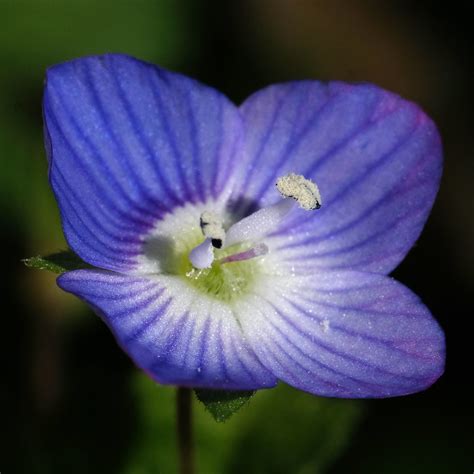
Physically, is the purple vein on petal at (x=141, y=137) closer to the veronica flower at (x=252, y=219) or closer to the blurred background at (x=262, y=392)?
the veronica flower at (x=252, y=219)

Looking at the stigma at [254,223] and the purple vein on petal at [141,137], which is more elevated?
the purple vein on petal at [141,137]

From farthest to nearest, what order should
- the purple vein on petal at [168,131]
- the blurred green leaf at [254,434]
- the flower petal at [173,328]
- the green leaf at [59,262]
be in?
the blurred green leaf at [254,434], the purple vein on petal at [168,131], the green leaf at [59,262], the flower petal at [173,328]

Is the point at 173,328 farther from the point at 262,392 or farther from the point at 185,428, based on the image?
the point at 262,392

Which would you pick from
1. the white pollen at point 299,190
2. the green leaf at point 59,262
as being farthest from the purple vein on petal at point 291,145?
the green leaf at point 59,262

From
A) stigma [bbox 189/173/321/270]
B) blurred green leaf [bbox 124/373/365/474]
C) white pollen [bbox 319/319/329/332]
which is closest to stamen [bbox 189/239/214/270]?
stigma [bbox 189/173/321/270]

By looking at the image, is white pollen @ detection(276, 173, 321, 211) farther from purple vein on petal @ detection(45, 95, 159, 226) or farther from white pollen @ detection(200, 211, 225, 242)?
purple vein on petal @ detection(45, 95, 159, 226)

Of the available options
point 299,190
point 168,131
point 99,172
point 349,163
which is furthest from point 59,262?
point 349,163
